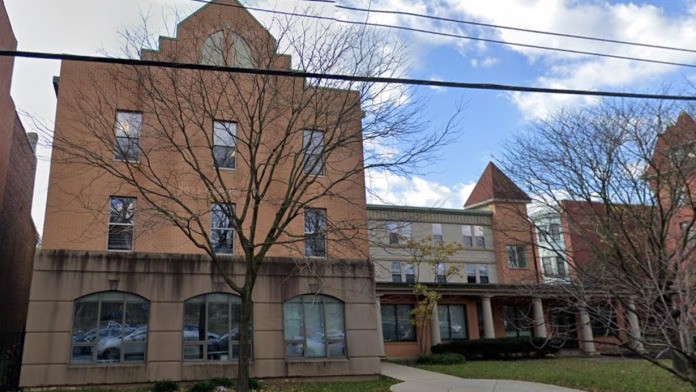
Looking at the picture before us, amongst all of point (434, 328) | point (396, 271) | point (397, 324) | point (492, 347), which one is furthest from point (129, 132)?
point (396, 271)

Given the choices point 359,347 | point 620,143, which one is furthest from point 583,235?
point 359,347

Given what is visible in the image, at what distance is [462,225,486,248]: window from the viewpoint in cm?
3703

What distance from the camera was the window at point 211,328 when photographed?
17438 millimetres

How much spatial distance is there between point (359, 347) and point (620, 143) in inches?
433

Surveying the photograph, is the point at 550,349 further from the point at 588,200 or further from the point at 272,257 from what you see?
the point at 272,257

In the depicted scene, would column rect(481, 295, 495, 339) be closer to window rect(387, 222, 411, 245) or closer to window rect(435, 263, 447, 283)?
window rect(435, 263, 447, 283)

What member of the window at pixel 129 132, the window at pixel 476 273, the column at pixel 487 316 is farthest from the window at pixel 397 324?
the window at pixel 129 132

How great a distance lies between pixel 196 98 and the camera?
17.7m

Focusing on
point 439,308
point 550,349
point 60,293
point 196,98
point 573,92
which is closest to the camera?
point 573,92

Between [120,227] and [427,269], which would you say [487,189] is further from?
[120,227]

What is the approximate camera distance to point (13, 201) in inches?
1007

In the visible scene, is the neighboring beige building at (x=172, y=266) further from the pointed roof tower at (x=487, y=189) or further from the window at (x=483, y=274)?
the window at (x=483, y=274)

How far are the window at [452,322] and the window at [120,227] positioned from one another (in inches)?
820

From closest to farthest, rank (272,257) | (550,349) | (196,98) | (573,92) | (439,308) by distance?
1. (573,92)
2. (196,98)
3. (272,257)
4. (550,349)
5. (439,308)
